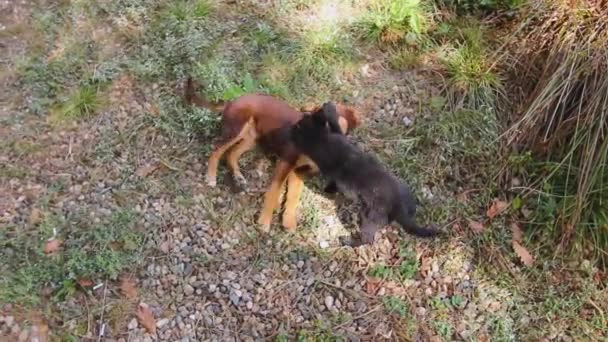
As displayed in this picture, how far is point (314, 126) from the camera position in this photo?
3.69 meters

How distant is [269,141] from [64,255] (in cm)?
133

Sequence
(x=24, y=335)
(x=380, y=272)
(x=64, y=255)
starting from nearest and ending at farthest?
(x=24, y=335)
(x=64, y=255)
(x=380, y=272)

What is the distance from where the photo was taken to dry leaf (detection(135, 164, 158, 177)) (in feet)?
12.9

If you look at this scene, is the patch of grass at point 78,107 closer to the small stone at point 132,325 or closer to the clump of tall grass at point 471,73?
the small stone at point 132,325

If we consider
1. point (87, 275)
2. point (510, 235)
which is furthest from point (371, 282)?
point (87, 275)

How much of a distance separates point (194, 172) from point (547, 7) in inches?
102

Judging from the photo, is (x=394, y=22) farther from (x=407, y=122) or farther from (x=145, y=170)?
(x=145, y=170)

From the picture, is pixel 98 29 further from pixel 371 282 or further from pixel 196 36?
pixel 371 282

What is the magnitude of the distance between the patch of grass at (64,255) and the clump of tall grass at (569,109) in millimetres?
2493

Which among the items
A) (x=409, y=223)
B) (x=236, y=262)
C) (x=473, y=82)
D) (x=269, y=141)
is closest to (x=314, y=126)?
(x=269, y=141)

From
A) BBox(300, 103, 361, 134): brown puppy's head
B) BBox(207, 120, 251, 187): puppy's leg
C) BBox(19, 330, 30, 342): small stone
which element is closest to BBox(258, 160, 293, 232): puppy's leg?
BBox(207, 120, 251, 187): puppy's leg

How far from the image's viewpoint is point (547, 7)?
14.0 feet

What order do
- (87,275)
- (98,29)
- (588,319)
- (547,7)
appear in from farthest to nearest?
(98,29)
(547,7)
(588,319)
(87,275)

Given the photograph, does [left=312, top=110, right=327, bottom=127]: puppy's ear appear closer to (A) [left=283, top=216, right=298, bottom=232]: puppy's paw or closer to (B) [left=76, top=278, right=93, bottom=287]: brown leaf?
(A) [left=283, top=216, right=298, bottom=232]: puppy's paw
